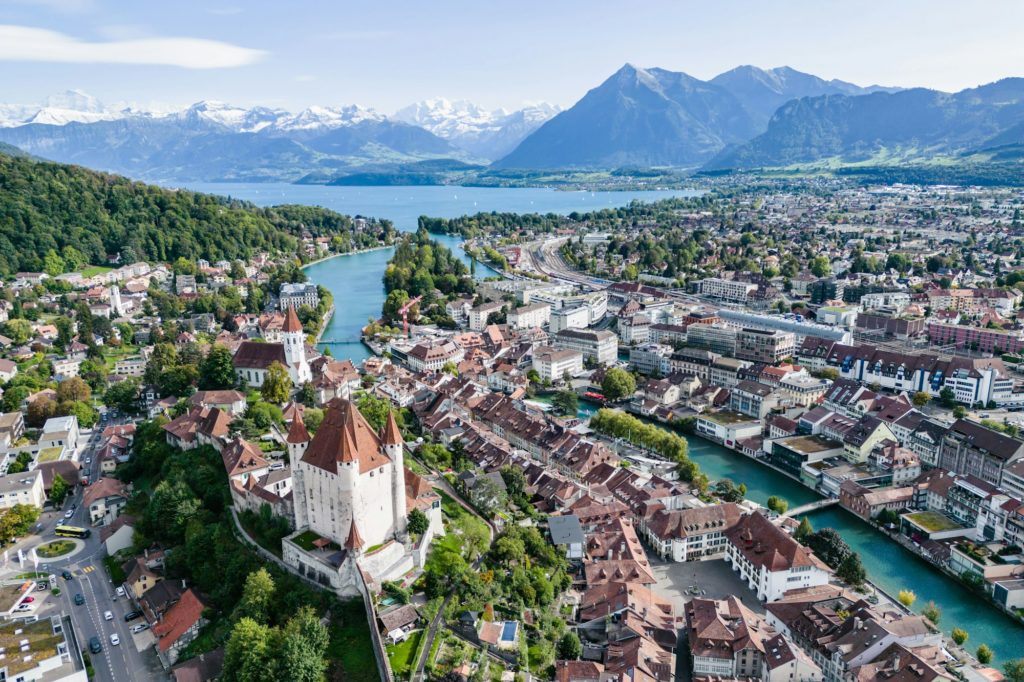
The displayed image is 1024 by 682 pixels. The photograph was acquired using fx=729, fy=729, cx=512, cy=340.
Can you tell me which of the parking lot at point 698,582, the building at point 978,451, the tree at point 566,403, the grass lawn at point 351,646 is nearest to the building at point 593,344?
the tree at point 566,403

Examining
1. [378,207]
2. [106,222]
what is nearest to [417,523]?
[106,222]

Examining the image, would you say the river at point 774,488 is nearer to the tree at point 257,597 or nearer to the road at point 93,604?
the tree at point 257,597

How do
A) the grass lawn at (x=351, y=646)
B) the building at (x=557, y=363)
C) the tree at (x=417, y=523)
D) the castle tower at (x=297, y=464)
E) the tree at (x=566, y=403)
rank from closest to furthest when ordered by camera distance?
the grass lawn at (x=351, y=646) < the castle tower at (x=297, y=464) < the tree at (x=417, y=523) < the tree at (x=566, y=403) < the building at (x=557, y=363)

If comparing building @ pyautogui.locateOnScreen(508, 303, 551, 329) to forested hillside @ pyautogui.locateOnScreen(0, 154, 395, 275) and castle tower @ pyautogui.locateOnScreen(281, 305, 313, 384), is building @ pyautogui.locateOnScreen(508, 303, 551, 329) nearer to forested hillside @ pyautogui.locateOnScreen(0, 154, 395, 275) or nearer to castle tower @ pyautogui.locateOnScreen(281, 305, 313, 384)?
castle tower @ pyautogui.locateOnScreen(281, 305, 313, 384)

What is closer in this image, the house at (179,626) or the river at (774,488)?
the house at (179,626)

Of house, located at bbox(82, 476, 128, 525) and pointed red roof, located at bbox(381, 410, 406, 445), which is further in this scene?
house, located at bbox(82, 476, 128, 525)

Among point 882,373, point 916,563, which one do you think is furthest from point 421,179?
point 916,563

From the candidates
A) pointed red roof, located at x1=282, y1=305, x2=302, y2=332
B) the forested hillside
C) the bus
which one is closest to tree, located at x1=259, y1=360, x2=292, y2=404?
pointed red roof, located at x1=282, y1=305, x2=302, y2=332
